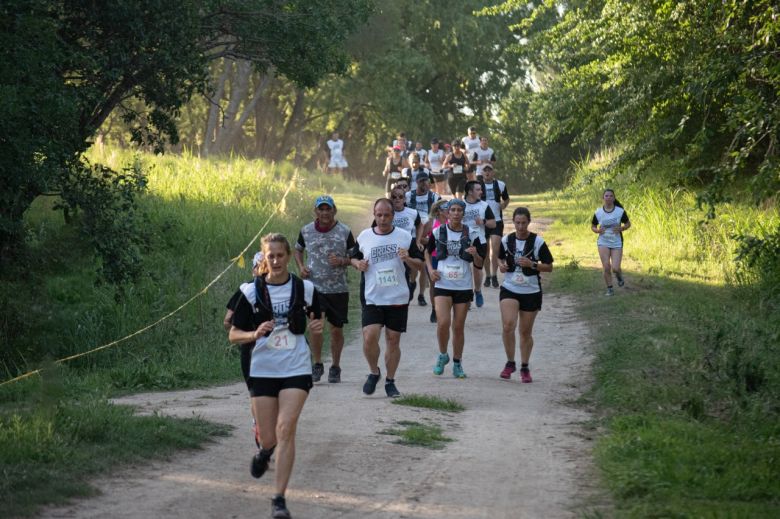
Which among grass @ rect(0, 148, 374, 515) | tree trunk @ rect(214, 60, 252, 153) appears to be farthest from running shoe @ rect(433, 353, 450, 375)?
tree trunk @ rect(214, 60, 252, 153)

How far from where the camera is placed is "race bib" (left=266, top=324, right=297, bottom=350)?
7469 mm

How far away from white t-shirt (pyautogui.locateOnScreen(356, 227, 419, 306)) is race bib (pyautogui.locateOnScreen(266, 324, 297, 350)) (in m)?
4.01

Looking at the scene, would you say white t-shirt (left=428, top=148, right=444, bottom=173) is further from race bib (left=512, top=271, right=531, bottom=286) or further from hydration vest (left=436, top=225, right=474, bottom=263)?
race bib (left=512, top=271, right=531, bottom=286)

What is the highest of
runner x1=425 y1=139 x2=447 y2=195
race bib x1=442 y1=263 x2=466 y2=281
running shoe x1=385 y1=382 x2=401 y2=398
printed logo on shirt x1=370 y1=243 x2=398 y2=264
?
runner x1=425 y1=139 x2=447 y2=195

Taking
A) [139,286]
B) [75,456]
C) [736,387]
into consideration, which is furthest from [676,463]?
[139,286]

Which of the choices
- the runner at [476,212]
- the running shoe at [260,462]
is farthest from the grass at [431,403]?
the runner at [476,212]

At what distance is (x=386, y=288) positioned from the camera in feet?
37.7

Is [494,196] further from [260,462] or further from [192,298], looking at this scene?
[260,462]

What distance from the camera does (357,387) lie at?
40.6ft

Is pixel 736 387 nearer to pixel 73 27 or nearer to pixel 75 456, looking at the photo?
pixel 75 456

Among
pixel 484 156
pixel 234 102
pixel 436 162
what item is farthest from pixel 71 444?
pixel 234 102

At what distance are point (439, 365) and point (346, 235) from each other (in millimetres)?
2068

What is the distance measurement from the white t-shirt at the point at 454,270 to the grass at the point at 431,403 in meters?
1.61

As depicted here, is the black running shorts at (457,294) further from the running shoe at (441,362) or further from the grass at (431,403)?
the grass at (431,403)
